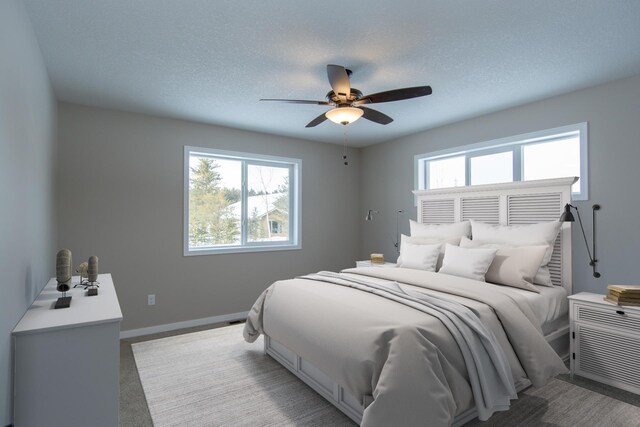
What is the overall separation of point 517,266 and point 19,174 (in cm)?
355

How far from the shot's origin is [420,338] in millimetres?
1727

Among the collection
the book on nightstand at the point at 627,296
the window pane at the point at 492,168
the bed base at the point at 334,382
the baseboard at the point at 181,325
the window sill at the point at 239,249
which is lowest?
the baseboard at the point at 181,325

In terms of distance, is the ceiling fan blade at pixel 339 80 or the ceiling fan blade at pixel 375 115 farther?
the ceiling fan blade at pixel 375 115

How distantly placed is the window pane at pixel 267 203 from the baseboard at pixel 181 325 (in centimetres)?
104

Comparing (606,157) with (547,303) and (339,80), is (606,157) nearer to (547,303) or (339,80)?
(547,303)

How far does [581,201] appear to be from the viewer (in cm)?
311

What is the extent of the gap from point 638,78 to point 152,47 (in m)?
3.87

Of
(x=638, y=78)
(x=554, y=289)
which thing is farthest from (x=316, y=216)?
(x=638, y=78)

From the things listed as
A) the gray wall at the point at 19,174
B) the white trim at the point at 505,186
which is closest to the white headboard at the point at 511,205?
the white trim at the point at 505,186

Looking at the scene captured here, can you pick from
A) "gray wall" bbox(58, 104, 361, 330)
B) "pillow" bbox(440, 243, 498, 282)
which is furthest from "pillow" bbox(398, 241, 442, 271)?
"gray wall" bbox(58, 104, 361, 330)

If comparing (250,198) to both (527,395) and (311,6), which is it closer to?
(311,6)

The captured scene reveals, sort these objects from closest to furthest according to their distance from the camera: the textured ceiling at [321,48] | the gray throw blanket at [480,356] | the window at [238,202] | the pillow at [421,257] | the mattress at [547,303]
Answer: the gray throw blanket at [480,356] → the textured ceiling at [321,48] → the mattress at [547,303] → the pillow at [421,257] → the window at [238,202]

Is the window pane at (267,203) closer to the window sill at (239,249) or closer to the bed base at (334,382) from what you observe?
the window sill at (239,249)

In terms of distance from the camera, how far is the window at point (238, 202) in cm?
423
